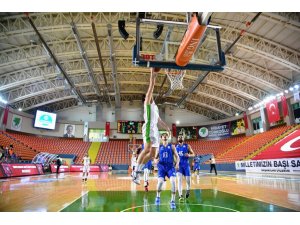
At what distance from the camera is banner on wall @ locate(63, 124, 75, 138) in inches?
1237

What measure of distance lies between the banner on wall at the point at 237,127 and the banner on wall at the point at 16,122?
28249mm

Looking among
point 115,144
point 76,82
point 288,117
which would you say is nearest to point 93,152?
point 115,144

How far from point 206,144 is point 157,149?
28370 millimetres

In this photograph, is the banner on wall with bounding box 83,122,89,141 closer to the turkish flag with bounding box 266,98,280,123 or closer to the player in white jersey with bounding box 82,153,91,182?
the player in white jersey with bounding box 82,153,91,182

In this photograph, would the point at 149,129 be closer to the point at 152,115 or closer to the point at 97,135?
the point at 152,115

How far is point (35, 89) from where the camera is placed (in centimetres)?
2512

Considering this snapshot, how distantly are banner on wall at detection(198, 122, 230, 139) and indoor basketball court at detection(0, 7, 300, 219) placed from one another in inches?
5.8

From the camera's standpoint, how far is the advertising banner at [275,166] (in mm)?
12248

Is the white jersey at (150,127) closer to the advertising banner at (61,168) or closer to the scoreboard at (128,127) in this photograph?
the advertising banner at (61,168)

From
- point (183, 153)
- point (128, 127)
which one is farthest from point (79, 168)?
point (183, 153)

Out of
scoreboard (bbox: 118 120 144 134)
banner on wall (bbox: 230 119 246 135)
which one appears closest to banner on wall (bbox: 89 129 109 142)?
scoreboard (bbox: 118 120 144 134)

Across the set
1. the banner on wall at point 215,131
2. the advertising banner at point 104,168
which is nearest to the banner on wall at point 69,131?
the advertising banner at point 104,168

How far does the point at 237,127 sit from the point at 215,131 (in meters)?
3.50

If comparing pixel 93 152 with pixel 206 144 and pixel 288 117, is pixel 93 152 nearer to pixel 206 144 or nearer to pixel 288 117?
pixel 206 144
